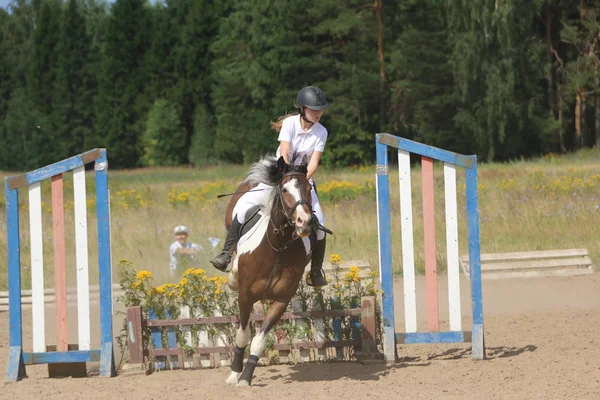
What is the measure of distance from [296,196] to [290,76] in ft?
166

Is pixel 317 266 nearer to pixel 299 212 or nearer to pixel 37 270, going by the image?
pixel 299 212

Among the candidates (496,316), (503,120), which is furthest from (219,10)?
(496,316)

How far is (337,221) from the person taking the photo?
67.2 feet

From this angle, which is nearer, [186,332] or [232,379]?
[232,379]

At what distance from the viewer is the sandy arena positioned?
7.35 m

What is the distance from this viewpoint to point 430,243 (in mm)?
8883

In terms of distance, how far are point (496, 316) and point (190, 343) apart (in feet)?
15.1

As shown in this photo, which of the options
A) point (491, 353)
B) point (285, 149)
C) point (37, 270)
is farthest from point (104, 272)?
point (491, 353)

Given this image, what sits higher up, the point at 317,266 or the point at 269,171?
the point at 269,171

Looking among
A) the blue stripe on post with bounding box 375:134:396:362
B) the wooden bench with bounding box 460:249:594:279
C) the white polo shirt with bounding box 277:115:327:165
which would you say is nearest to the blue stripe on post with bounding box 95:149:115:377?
the white polo shirt with bounding box 277:115:327:165

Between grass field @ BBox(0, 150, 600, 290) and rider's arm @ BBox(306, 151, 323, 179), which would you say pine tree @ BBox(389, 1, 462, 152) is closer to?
grass field @ BBox(0, 150, 600, 290)

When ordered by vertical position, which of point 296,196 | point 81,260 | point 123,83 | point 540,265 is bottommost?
point 540,265

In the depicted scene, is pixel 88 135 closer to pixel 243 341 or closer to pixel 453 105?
pixel 453 105

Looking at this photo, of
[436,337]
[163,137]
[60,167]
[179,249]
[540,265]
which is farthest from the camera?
[163,137]
